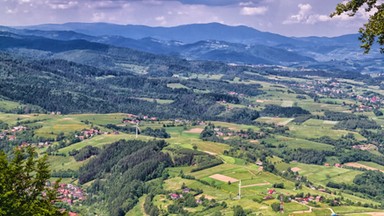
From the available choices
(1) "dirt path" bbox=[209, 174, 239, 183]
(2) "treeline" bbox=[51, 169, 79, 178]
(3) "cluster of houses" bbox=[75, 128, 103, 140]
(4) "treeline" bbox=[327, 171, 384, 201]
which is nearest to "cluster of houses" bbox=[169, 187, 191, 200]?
(1) "dirt path" bbox=[209, 174, 239, 183]

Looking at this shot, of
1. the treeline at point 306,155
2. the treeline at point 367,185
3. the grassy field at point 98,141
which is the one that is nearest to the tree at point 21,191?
the treeline at point 367,185

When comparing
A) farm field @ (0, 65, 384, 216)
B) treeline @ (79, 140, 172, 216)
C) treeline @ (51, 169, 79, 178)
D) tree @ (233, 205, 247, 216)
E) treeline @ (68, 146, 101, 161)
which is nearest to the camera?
tree @ (233, 205, 247, 216)

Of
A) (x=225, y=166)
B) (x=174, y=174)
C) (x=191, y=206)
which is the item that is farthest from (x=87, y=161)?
(x=191, y=206)

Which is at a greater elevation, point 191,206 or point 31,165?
point 31,165

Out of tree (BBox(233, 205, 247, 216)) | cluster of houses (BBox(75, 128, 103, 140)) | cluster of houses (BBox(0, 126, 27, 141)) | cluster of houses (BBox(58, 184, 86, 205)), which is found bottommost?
cluster of houses (BBox(58, 184, 86, 205))

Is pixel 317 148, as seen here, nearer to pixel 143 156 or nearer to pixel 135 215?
pixel 143 156

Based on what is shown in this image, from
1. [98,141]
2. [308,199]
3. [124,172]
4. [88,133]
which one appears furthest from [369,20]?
[88,133]

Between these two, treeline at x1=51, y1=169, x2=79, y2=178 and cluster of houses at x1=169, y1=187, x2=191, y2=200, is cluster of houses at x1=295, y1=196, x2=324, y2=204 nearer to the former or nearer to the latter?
cluster of houses at x1=169, y1=187, x2=191, y2=200
